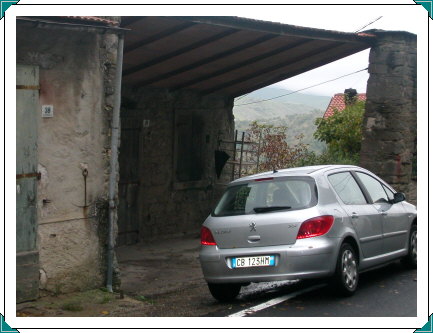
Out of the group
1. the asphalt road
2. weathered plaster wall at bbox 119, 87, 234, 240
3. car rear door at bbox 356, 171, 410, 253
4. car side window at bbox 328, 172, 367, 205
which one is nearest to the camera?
the asphalt road

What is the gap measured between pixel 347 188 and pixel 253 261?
1765mm

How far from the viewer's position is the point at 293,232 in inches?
343

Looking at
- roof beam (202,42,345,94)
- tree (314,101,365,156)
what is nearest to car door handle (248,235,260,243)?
roof beam (202,42,345,94)

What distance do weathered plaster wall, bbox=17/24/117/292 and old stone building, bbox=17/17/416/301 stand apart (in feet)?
0.04

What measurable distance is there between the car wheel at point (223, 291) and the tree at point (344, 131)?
1131cm

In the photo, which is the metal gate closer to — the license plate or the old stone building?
A: the old stone building

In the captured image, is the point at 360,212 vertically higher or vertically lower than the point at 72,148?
lower

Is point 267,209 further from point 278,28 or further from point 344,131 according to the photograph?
point 344,131

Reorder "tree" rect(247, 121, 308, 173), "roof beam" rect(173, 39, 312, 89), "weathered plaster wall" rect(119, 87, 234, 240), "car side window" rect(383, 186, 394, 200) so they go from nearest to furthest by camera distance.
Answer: "car side window" rect(383, 186, 394, 200) → "roof beam" rect(173, 39, 312, 89) → "weathered plaster wall" rect(119, 87, 234, 240) → "tree" rect(247, 121, 308, 173)

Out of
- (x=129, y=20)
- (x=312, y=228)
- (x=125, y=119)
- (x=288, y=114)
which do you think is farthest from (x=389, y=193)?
(x=288, y=114)

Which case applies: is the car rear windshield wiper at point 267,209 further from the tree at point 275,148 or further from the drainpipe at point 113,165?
the tree at point 275,148

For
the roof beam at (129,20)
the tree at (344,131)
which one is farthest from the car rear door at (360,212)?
the tree at (344,131)

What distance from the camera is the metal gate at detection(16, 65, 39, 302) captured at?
8.80 metres
